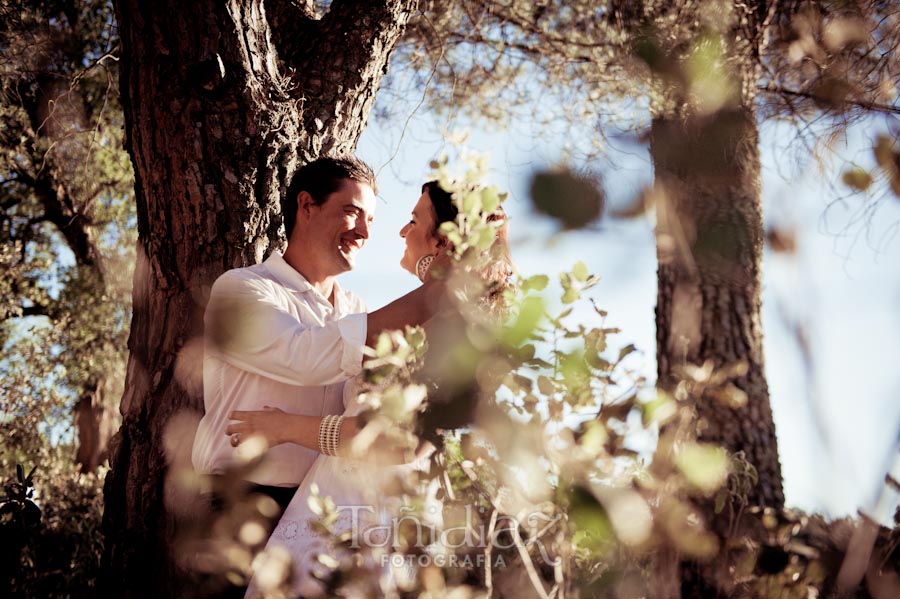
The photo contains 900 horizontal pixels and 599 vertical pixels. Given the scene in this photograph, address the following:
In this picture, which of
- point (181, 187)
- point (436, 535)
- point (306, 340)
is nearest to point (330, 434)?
point (306, 340)

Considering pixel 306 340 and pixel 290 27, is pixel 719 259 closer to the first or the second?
pixel 306 340

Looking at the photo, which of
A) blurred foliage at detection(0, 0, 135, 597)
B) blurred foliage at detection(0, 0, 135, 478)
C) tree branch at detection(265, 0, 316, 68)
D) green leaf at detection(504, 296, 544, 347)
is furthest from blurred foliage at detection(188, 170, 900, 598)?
blurred foliage at detection(0, 0, 135, 478)

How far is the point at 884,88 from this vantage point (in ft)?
8.80

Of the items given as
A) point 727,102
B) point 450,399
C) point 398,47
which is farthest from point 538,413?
point 398,47

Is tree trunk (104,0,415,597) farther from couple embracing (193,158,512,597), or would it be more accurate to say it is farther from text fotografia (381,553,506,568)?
text fotografia (381,553,506,568)

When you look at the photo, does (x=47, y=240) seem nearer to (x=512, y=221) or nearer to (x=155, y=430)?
(x=155, y=430)

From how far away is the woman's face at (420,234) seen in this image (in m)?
2.59

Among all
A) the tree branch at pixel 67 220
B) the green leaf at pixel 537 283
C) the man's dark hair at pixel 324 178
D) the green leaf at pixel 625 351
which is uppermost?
the tree branch at pixel 67 220

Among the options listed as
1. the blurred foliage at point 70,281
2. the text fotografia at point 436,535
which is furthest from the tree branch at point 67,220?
the text fotografia at point 436,535

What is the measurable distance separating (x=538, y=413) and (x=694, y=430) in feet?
1.15

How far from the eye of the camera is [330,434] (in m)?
2.16

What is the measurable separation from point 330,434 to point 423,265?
1.96ft

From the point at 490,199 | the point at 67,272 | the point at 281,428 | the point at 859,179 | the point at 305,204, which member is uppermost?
the point at 67,272

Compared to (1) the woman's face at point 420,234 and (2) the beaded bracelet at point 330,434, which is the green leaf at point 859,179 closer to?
(1) the woman's face at point 420,234
